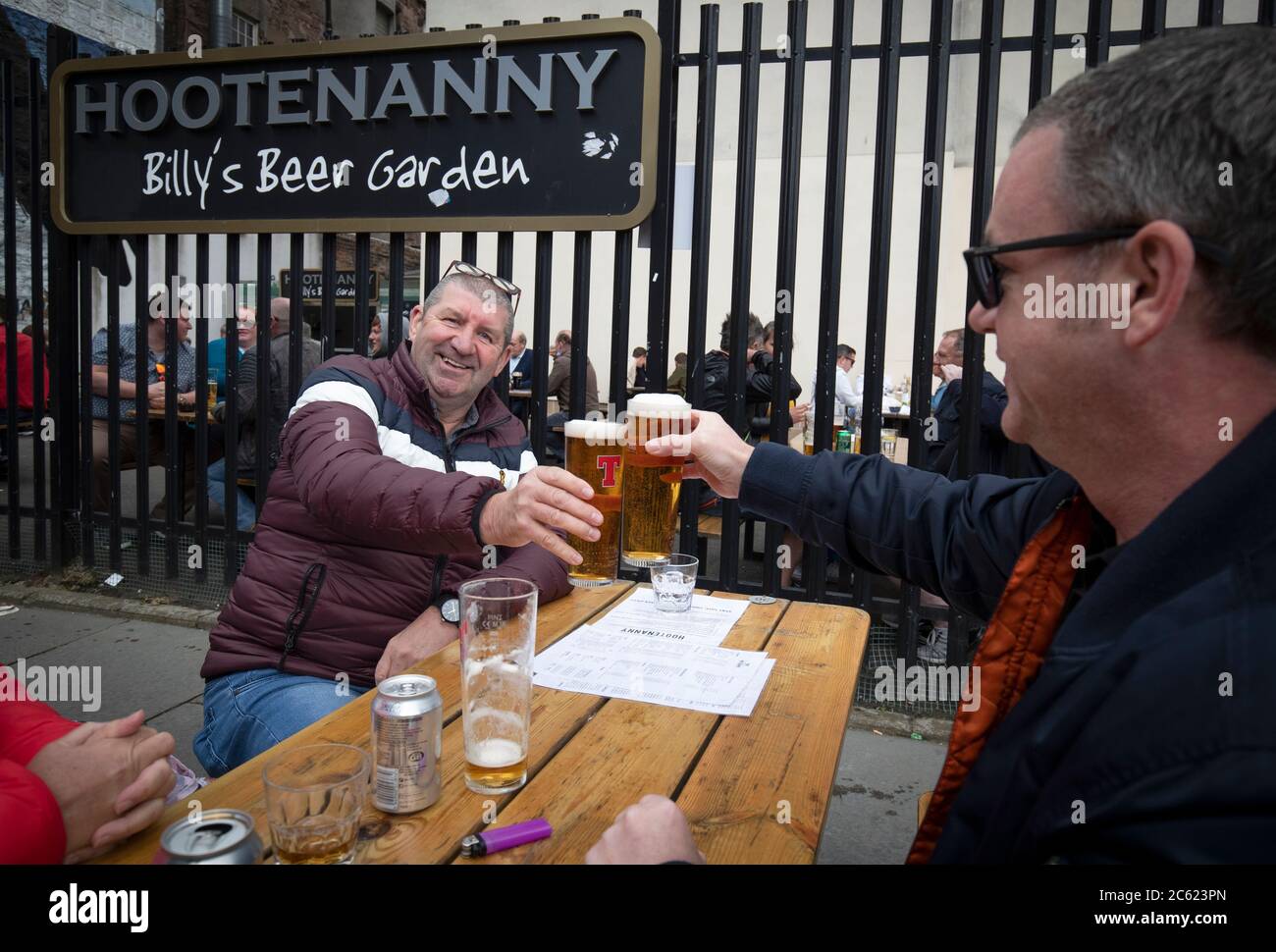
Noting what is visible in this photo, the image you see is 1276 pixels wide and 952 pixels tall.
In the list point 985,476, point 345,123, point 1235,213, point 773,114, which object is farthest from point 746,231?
point 773,114

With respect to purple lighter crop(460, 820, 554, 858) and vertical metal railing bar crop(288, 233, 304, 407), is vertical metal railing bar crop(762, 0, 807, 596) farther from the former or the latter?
purple lighter crop(460, 820, 554, 858)

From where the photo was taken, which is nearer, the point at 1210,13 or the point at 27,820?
the point at 27,820

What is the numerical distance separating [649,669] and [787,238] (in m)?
2.53

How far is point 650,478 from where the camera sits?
6.41 feet

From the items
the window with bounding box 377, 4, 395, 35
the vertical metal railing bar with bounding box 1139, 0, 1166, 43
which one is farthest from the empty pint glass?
the window with bounding box 377, 4, 395, 35

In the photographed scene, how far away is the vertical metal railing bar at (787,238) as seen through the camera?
3625 mm

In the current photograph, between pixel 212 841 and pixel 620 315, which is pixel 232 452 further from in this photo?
pixel 212 841

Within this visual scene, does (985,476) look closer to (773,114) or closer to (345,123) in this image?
(345,123)

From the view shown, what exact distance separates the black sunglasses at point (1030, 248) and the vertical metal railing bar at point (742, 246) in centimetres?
245

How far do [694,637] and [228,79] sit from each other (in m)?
3.86

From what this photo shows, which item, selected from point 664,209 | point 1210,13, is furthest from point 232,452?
point 1210,13

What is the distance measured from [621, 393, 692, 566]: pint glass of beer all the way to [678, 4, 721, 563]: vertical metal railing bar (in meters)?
1.82

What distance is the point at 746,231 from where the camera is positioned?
385cm

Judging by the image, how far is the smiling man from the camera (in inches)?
73.0
